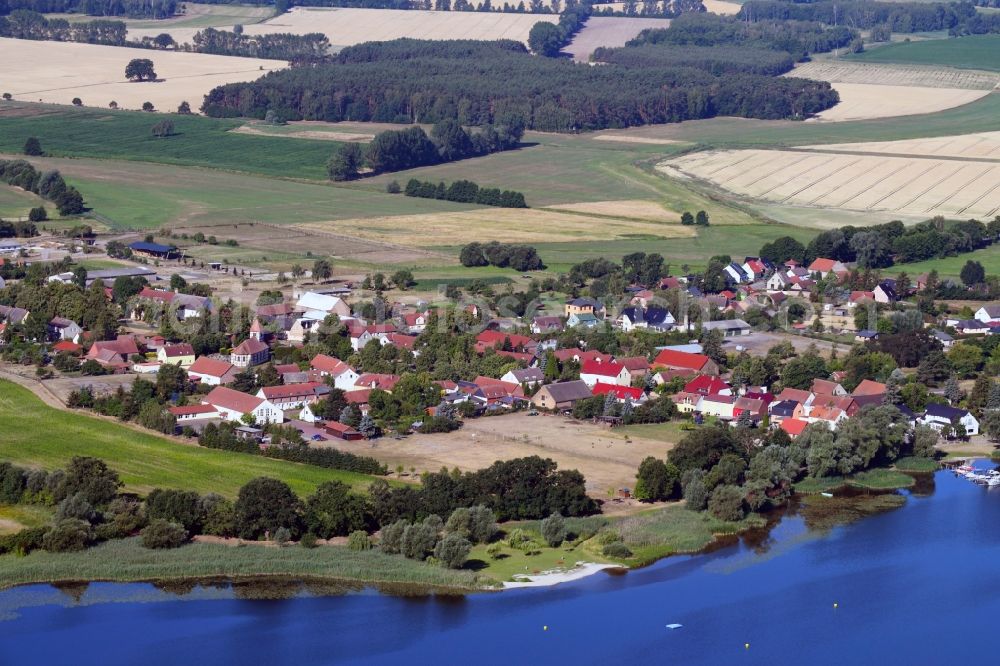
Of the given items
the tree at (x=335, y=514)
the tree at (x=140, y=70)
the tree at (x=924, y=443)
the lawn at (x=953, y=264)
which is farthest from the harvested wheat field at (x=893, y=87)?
the tree at (x=335, y=514)

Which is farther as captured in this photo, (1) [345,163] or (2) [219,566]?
(1) [345,163]

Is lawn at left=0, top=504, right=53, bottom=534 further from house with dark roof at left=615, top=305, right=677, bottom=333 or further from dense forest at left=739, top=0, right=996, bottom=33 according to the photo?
dense forest at left=739, top=0, right=996, bottom=33

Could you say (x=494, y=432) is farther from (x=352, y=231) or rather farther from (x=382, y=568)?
(x=352, y=231)

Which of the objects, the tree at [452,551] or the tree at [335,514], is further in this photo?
the tree at [335,514]

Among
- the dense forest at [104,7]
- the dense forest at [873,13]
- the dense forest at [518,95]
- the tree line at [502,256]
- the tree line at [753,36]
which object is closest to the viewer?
the tree line at [502,256]

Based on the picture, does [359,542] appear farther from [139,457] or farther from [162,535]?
[139,457]

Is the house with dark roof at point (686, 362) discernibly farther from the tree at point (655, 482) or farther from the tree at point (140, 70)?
the tree at point (140, 70)

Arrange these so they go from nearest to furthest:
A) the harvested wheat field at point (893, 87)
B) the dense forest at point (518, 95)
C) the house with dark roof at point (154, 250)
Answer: the house with dark roof at point (154, 250), the dense forest at point (518, 95), the harvested wheat field at point (893, 87)

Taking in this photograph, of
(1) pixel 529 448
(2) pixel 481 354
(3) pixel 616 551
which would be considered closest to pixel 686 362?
(2) pixel 481 354
